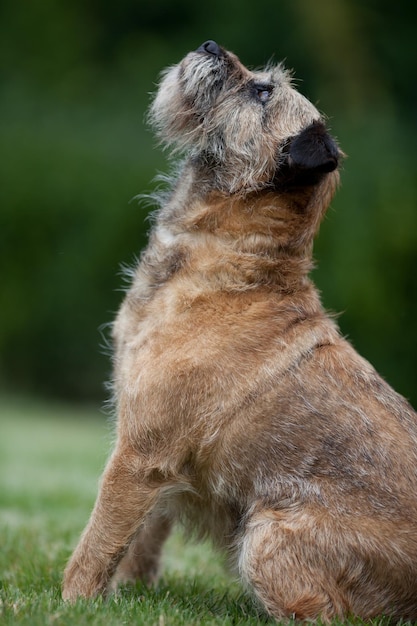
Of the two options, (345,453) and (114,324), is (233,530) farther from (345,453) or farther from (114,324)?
(114,324)

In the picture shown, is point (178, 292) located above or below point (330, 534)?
above

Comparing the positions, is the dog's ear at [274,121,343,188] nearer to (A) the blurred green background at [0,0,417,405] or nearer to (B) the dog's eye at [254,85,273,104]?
(B) the dog's eye at [254,85,273,104]

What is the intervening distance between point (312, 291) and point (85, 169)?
39.0 feet

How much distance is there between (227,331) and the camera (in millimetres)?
4348

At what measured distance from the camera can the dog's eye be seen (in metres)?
4.86

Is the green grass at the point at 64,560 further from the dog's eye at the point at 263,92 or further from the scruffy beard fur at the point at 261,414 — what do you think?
the dog's eye at the point at 263,92

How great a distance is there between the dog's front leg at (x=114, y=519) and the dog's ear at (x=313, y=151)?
61.9 inches

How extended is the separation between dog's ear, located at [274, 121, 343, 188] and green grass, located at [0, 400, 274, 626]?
1597 millimetres

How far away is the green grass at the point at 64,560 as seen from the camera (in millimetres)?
3863

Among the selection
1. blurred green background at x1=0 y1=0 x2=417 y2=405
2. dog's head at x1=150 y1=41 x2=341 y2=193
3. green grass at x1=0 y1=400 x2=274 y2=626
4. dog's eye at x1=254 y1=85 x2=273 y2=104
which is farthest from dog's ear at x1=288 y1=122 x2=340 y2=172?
blurred green background at x1=0 y1=0 x2=417 y2=405

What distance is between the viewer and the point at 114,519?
4238mm

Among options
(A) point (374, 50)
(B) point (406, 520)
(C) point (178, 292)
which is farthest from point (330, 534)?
(A) point (374, 50)

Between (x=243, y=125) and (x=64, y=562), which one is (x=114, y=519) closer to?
(x=64, y=562)

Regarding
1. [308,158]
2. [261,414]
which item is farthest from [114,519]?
[308,158]
